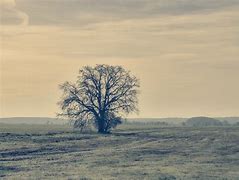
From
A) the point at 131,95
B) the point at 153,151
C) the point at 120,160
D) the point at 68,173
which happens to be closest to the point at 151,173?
the point at 68,173

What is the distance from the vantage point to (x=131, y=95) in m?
81.6

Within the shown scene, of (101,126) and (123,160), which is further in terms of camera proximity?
(101,126)

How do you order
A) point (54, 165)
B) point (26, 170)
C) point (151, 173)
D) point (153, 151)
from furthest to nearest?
point (153, 151) → point (54, 165) → point (26, 170) → point (151, 173)

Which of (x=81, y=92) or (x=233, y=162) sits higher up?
(x=81, y=92)

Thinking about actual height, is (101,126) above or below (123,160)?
Answer: above

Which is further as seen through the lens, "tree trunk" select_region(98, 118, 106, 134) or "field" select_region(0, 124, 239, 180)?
"tree trunk" select_region(98, 118, 106, 134)

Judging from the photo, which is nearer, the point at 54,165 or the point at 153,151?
the point at 54,165

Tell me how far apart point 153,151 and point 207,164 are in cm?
916

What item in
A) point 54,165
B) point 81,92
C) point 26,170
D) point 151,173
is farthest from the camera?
point 81,92

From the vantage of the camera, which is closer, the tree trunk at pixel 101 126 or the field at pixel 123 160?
the field at pixel 123 160

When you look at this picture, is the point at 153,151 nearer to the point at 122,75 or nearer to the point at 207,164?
the point at 207,164

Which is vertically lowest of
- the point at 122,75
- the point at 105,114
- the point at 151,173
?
the point at 151,173

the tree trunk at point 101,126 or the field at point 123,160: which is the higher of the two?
the tree trunk at point 101,126

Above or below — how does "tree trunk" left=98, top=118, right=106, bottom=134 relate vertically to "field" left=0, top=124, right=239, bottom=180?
above
